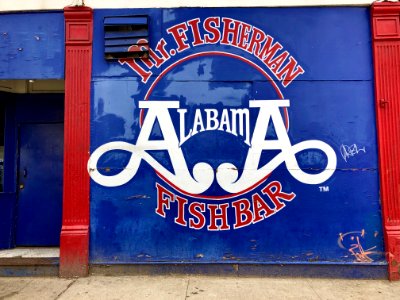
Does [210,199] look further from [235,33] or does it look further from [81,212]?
[235,33]

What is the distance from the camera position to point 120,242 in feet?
17.1

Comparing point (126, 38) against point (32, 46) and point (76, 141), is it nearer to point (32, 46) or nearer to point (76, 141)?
point (32, 46)

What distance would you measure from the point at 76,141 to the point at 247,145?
278 cm

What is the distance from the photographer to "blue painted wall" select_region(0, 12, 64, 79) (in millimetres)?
5434

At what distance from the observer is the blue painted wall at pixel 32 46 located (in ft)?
17.8

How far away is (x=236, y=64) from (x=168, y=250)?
3.21m

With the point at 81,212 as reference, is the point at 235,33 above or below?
above

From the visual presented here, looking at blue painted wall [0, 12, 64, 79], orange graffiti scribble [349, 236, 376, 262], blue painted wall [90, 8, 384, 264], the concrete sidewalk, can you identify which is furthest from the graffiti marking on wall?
blue painted wall [0, 12, 64, 79]

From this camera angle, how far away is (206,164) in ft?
17.4

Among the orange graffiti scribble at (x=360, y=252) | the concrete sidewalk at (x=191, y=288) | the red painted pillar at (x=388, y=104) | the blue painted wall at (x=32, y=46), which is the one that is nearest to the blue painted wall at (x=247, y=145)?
the orange graffiti scribble at (x=360, y=252)

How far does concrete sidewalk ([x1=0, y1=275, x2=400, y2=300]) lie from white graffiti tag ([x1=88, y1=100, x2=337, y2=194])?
139 centimetres

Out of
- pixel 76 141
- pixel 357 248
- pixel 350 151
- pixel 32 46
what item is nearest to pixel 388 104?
pixel 350 151

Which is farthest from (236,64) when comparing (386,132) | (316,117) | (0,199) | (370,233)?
(0,199)

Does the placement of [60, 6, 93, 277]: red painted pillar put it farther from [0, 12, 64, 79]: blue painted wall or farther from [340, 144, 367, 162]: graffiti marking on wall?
[340, 144, 367, 162]: graffiti marking on wall
